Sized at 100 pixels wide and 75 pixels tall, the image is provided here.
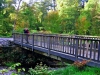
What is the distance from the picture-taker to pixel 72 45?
856 centimetres

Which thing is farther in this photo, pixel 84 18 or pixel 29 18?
pixel 29 18

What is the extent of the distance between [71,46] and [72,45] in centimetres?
7

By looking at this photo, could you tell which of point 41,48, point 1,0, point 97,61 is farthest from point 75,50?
point 1,0

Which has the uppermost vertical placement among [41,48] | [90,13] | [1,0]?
[1,0]

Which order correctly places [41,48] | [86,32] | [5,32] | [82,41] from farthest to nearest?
1. [5,32]
2. [86,32]
3. [41,48]
4. [82,41]

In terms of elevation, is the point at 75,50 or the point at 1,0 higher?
the point at 1,0

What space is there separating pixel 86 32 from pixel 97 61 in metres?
19.3

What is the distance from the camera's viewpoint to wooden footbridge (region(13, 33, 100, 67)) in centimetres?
732

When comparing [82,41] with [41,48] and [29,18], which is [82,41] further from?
[29,18]

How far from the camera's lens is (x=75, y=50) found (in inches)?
322

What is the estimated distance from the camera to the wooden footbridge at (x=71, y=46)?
7316mm

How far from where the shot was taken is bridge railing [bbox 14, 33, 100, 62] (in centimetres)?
735

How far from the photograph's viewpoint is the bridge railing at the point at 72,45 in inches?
289

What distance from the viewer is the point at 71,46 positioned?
8.59 metres
